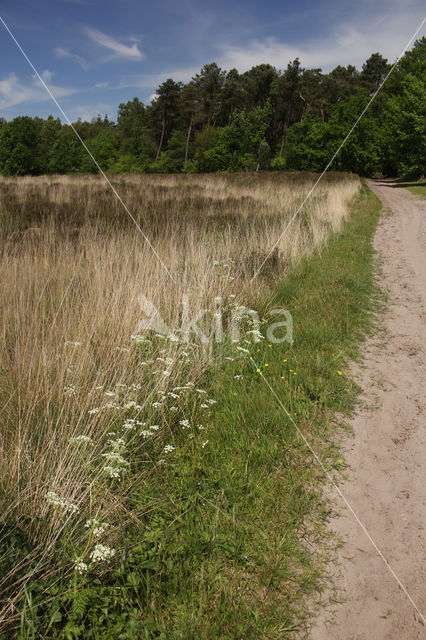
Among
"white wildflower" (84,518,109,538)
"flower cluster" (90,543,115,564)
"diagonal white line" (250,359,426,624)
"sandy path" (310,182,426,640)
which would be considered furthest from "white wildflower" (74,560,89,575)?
"diagonal white line" (250,359,426,624)

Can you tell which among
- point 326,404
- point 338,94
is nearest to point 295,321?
point 326,404

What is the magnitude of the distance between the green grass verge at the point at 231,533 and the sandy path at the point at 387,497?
144 mm

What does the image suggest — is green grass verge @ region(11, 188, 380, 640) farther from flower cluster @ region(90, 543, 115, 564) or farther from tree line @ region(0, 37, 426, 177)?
tree line @ region(0, 37, 426, 177)

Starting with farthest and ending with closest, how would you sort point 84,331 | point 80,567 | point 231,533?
point 84,331
point 231,533
point 80,567

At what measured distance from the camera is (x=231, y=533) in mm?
2143

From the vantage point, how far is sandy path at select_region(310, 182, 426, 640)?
181cm

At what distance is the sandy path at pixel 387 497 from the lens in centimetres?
181

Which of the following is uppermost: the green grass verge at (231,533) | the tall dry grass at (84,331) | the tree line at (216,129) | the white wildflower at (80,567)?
the tree line at (216,129)

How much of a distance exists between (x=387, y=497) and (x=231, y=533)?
1.07 meters

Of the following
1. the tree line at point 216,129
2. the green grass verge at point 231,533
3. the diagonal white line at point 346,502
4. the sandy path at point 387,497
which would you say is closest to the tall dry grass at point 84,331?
the green grass verge at point 231,533

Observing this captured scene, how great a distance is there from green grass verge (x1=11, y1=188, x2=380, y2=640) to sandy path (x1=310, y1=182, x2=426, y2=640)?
144 mm

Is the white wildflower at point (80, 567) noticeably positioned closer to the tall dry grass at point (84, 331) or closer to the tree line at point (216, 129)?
the tall dry grass at point (84, 331)

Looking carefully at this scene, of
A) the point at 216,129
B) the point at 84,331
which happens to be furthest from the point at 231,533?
the point at 216,129

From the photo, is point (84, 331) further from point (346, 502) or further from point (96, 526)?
point (346, 502)
